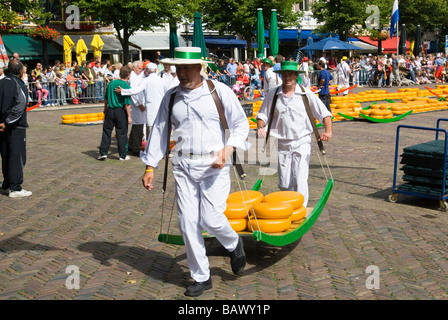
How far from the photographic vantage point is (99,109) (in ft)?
75.7

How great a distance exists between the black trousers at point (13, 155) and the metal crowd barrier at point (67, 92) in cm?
1519

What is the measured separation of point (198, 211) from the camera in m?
5.21

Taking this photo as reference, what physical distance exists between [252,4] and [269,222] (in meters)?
41.3

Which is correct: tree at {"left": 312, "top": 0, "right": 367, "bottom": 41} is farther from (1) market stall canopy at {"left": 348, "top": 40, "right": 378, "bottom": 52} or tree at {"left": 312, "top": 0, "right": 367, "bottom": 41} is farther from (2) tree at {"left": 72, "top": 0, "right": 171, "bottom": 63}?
(2) tree at {"left": 72, "top": 0, "right": 171, "bottom": 63}

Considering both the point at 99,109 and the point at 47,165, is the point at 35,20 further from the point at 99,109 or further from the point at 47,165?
the point at 47,165

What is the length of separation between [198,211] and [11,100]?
485cm

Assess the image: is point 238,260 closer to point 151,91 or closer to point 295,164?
point 295,164

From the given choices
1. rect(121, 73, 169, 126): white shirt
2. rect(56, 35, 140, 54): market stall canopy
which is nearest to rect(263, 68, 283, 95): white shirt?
rect(121, 73, 169, 126): white shirt

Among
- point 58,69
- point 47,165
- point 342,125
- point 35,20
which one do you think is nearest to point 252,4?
point 35,20

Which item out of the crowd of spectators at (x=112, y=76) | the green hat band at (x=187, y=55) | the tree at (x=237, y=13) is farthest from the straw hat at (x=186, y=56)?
the tree at (x=237, y=13)

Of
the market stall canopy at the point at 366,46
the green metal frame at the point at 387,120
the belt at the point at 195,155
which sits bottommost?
the green metal frame at the point at 387,120

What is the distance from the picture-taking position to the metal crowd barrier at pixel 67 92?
2378 centimetres

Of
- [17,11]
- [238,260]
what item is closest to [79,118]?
[238,260]

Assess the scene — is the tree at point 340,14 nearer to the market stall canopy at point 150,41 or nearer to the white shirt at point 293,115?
the market stall canopy at point 150,41
